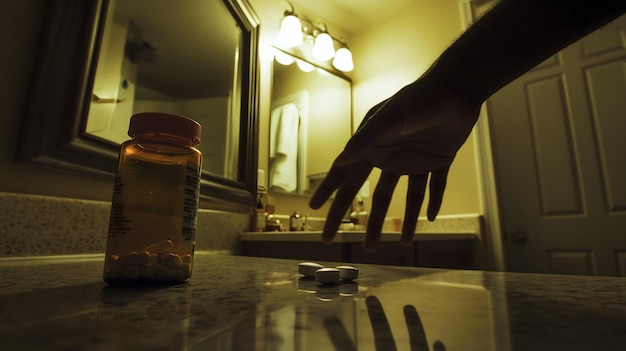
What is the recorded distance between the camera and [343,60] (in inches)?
83.0

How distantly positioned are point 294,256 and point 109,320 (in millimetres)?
1007

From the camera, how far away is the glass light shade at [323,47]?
1968mm

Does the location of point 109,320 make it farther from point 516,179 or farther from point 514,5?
point 516,179

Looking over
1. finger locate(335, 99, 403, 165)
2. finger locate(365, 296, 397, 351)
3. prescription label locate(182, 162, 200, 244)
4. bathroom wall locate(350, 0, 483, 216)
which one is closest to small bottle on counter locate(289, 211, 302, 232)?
bathroom wall locate(350, 0, 483, 216)

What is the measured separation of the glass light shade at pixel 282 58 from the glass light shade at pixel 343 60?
0.38 metres

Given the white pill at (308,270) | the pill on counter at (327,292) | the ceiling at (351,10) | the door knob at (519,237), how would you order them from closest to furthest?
the pill on counter at (327,292) < the white pill at (308,270) < the door knob at (519,237) < the ceiling at (351,10)

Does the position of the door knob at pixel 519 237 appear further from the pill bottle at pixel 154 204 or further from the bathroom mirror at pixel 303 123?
the pill bottle at pixel 154 204

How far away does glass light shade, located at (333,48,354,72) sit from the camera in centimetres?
210

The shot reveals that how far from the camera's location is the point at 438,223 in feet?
5.66

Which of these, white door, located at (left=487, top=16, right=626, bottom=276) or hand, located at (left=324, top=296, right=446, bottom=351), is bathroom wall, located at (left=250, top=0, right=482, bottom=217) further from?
hand, located at (left=324, top=296, right=446, bottom=351)

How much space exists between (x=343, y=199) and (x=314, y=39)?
5.32 feet

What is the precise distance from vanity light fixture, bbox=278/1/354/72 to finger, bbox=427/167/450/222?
1.35m

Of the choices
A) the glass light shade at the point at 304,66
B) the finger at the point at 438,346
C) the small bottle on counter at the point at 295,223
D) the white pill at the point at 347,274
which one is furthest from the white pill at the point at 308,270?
the glass light shade at the point at 304,66

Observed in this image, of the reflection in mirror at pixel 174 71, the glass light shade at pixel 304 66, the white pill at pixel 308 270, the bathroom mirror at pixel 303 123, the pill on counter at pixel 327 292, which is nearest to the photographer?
the pill on counter at pixel 327 292
